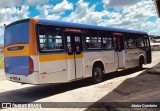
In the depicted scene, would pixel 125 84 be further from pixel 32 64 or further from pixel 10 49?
pixel 10 49

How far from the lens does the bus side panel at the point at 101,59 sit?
486 inches

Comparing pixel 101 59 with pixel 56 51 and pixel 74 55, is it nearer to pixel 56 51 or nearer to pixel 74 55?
pixel 74 55

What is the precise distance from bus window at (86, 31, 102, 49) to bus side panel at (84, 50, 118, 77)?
0.29 m

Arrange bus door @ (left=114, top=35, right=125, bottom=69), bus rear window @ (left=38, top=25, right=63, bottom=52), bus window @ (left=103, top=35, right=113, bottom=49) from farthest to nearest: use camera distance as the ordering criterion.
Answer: bus door @ (left=114, top=35, right=125, bottom=69)
bus window @ (left=103, top=35, right=113, bottom=49)
bus rear window @ (left=38, top=25, right=63, bottom=52)

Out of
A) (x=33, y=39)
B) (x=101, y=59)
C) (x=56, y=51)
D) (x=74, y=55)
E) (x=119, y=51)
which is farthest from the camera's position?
(x=119, y=51)

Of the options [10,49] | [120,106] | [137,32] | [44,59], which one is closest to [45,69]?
[44,59]

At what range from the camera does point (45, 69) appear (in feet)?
32.6

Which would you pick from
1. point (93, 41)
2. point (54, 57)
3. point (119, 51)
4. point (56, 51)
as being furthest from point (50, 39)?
point (119, 51)

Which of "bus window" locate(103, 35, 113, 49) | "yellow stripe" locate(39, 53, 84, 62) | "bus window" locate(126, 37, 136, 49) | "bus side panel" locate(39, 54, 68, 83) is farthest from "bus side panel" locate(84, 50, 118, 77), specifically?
"bus window" locate(126, 37, 136, 49)

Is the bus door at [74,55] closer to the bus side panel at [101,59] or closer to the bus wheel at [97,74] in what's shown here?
the bus side panel at [101,59]

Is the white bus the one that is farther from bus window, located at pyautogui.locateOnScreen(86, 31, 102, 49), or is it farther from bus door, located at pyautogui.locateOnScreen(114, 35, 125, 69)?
bus door, located at pyautogui.locateOnScreen(114, 35, 125, 69)

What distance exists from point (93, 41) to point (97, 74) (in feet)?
5.33

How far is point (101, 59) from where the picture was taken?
529 inches

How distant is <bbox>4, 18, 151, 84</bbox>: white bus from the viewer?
9766mm
